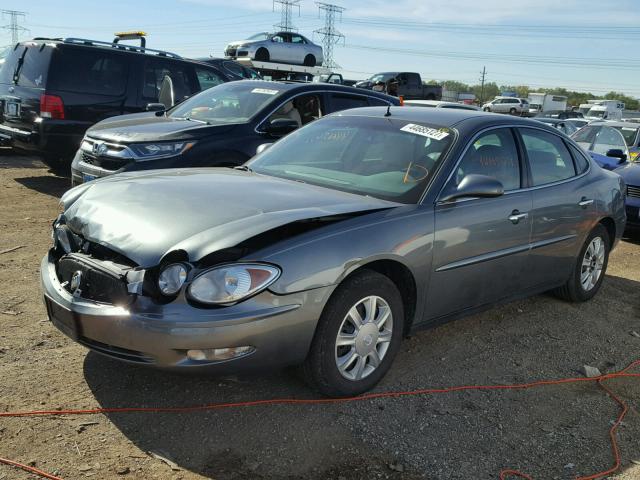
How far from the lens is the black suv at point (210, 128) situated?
6.39 meters

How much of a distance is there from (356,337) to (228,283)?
86cm

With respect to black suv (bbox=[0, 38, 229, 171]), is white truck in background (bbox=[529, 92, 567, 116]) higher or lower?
lower

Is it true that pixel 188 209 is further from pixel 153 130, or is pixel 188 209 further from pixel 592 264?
pixel 592 264

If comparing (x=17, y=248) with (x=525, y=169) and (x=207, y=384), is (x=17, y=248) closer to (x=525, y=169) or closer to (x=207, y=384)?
(x=207, y=384)

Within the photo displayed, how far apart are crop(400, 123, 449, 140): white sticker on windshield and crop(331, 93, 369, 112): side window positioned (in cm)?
323

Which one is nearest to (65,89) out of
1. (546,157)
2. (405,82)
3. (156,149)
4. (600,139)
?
(156,149)

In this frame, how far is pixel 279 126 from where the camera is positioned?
21.4ft

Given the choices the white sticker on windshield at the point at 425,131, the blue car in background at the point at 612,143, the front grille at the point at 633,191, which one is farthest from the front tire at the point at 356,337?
the blue car in background at the point at 612,143

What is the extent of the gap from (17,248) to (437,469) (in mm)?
4658

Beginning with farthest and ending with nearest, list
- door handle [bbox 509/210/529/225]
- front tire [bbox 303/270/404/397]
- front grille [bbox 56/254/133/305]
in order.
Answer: door handle [bbox 509/210/529/225] < front tire [bbox 303/270/404/397] < front grille [bbox 56/254/133/305]

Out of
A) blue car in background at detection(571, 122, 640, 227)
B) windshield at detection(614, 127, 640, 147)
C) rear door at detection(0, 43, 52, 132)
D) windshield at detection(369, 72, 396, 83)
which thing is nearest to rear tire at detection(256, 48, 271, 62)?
windshield at detection(369, 72, 396, 83)

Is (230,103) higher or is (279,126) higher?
(230,103)

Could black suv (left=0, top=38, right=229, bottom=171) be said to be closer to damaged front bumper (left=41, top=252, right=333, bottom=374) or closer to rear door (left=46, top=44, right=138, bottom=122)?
rear door (left=46, top=44, right=138, bottom=122)

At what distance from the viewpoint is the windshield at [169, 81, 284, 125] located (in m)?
7.02
